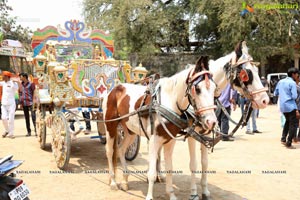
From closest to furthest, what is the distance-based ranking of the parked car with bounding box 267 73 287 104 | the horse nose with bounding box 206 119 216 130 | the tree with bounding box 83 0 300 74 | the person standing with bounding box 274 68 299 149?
the horse nose with bounding box 206 119 216 130 < the person standing with bounding box 274 68 299 149 < the tree with bounding box 83 0 300 74 < the parked car with bounding box 267 73 287 104

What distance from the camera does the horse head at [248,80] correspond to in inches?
163

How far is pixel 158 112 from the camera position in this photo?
397cm

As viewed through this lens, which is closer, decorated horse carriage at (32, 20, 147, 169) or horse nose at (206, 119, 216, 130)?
horse nose at (206, 119, 216, 130)

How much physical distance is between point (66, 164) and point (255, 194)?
3066mm

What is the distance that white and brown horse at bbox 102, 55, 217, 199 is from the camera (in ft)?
11.7

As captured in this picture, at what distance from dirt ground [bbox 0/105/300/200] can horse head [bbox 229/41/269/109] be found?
53.8 inches

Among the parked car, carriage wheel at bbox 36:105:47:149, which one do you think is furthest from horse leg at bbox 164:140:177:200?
the parked car

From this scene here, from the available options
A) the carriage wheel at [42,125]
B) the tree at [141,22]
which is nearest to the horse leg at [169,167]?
the carriage wheel at [42,125]

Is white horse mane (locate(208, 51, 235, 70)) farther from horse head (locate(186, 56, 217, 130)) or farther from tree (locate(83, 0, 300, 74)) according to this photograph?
tree (locate(83, 0, 300, 74))

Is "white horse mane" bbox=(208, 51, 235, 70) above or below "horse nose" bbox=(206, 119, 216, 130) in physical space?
above

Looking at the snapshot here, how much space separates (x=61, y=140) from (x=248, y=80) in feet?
11.0

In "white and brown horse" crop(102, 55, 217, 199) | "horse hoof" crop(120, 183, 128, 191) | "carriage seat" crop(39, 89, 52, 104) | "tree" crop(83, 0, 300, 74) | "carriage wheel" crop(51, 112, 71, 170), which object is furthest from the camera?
"tree" crop(83, 0, 300, 74)

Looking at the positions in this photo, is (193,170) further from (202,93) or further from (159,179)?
(202,93)

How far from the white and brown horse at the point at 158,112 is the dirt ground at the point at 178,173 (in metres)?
0.48
